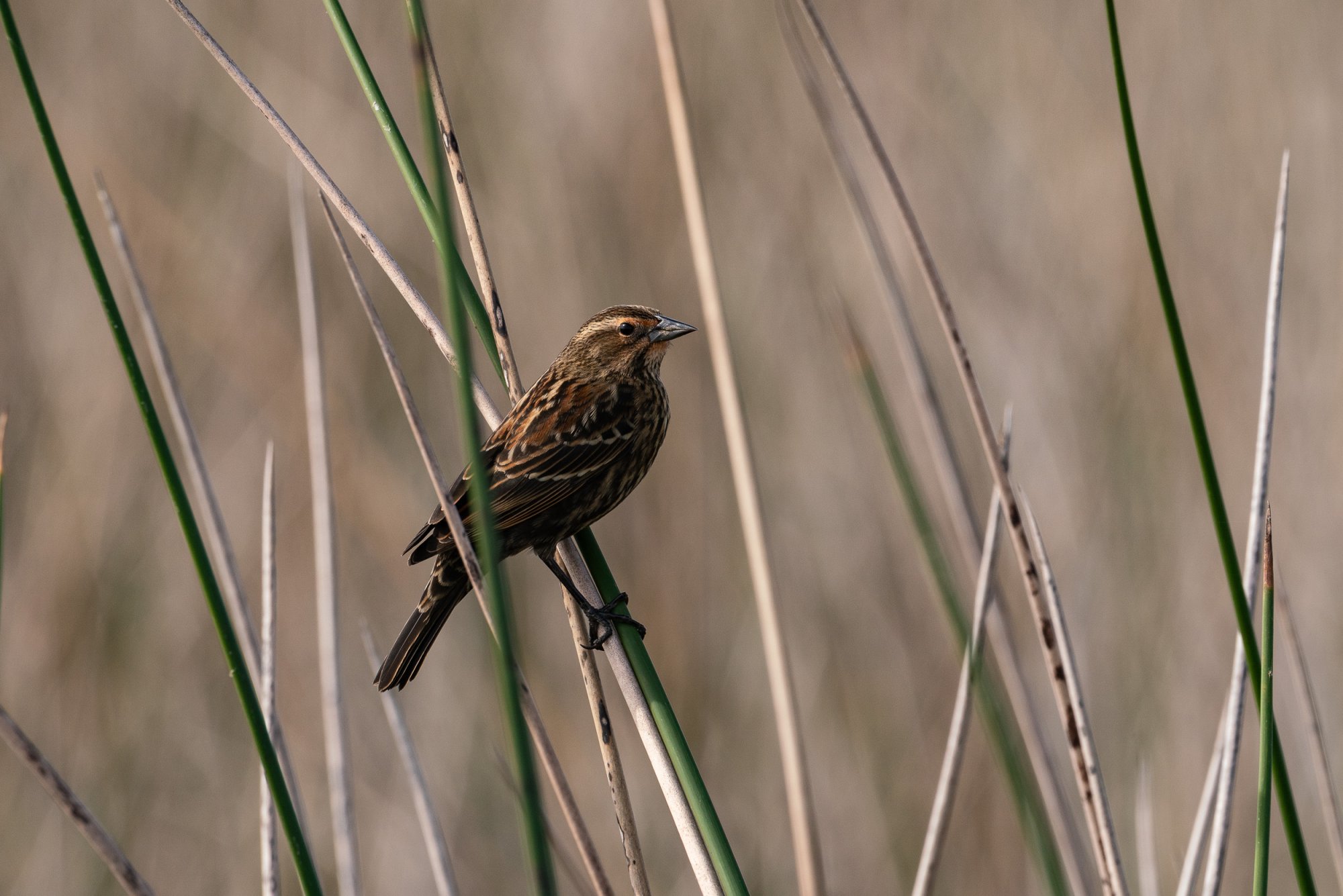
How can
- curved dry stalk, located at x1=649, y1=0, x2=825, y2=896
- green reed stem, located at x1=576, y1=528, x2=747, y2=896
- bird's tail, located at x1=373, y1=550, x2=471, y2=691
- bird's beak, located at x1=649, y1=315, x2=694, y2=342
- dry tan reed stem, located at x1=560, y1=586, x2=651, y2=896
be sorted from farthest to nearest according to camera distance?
bird's beak, located at x1=649, y1=315, x2=694, y2=342 < bird's tail, located at x1=373, y1=550, x2=471, y2=691 < dry tan reed stem, located at x1=560, y1=586, x2=651, y2=896 < green reed stem, located at x1=576, y1=528, x2=747, y2=896 < curved dry stalk, located at x1=649, y1=0, x2=825, y2=896

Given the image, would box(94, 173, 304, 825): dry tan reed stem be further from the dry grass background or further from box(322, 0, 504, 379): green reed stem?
the dry grass background

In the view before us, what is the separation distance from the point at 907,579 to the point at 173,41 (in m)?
2.98

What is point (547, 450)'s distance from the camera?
265cm

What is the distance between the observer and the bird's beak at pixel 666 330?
2846 mm

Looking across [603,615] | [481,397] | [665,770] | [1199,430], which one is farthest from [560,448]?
[1199,430]

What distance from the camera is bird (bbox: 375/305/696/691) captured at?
7.57 ft

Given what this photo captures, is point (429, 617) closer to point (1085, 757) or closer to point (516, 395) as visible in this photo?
point (516, 395)

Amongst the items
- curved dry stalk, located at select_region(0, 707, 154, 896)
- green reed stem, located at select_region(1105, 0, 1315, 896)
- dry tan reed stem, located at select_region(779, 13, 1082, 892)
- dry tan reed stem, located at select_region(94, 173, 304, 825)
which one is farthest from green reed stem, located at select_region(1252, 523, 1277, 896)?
dry tan reed stem, located at select_region(94, 173, 304, 825)

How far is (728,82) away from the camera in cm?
427

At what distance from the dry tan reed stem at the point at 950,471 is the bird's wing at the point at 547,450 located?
964mm

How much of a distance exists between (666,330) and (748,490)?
1.79 metres

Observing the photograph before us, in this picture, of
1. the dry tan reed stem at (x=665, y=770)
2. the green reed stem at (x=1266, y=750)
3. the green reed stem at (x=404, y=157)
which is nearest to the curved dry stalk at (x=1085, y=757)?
the green reed stem at (x=1266, y=750)

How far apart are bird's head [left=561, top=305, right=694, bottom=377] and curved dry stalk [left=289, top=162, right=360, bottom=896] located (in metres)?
0.90

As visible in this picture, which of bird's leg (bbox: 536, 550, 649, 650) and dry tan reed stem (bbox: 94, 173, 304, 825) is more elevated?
dry tan reed stem (bbox: 94, 173, 304, 825)
